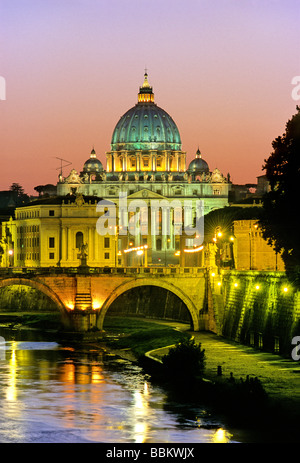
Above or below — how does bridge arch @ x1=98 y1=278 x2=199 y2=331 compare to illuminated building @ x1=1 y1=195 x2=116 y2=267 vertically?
below

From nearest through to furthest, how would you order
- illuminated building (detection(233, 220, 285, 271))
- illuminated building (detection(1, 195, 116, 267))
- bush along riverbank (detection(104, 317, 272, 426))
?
bush along riverbank (detection(104, 317, 272, 426)) → illuminated building (detection(233, 220, 285, 271)) → illuminated building (detection(1, 195, 116, 267))

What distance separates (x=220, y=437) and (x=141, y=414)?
5829 mm

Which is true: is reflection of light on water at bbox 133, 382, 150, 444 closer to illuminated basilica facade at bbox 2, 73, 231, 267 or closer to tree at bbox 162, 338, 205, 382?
tree at bbox 162, 338, 205, 382

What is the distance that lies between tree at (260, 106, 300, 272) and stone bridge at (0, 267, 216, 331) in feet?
53.6

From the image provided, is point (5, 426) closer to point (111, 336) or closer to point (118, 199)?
point (111, 336)

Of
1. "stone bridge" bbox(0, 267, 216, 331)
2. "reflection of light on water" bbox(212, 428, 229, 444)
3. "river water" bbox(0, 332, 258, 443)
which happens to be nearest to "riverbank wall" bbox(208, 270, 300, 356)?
"stone bridge" bbox(0, 267, 216, 331)

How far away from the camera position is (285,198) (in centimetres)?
5694

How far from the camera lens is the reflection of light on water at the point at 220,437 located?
1586 inches

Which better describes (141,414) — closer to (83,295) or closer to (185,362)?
(185,362)

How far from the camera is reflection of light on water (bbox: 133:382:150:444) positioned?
41.8 meters

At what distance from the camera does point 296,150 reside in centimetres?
5781

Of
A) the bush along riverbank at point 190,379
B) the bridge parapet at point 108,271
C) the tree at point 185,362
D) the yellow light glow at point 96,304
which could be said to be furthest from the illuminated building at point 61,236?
the tree at point 185,362

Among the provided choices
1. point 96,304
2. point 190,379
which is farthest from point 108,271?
point 190,379
